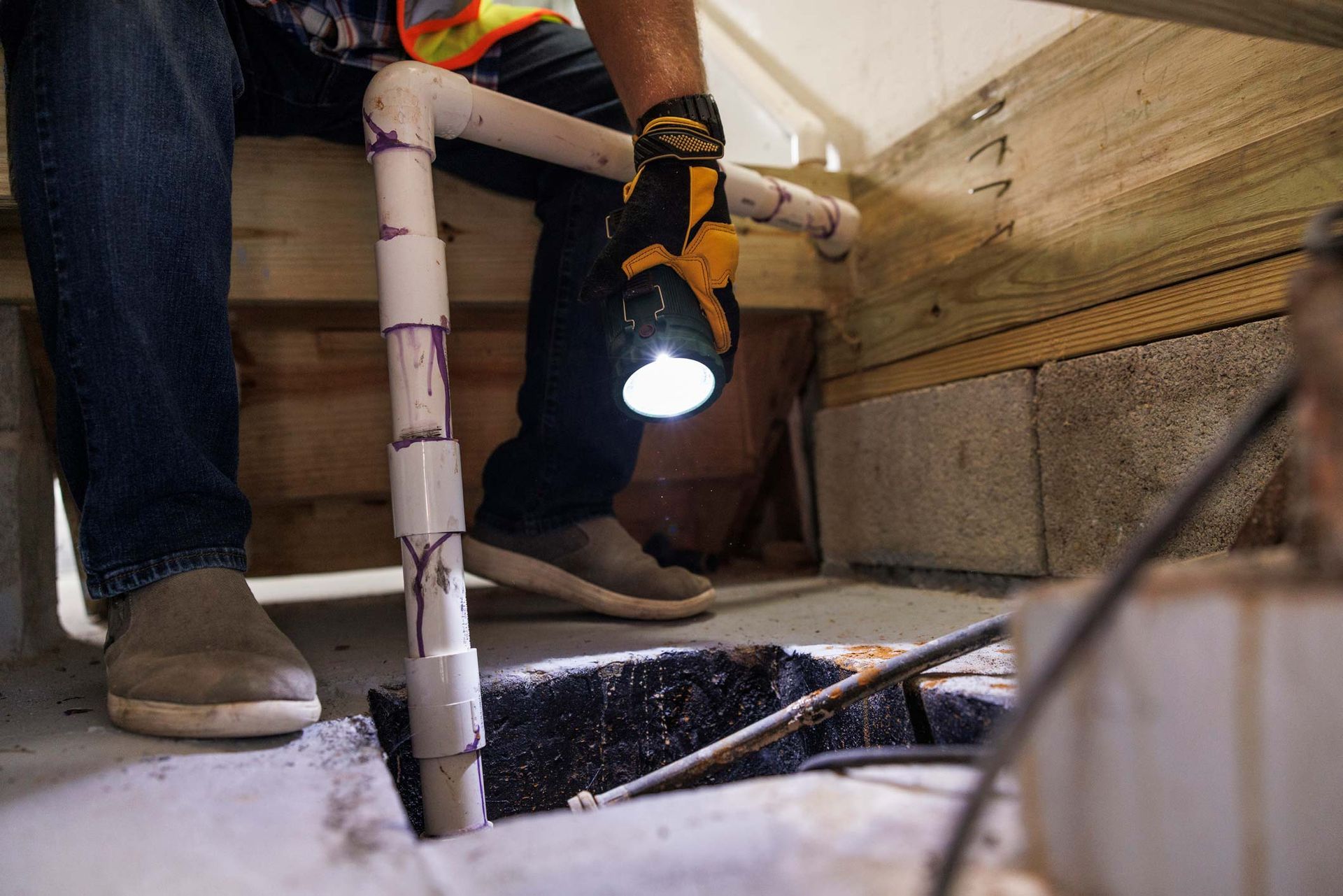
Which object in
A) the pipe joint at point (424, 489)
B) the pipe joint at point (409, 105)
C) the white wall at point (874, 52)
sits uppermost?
the white wall at point (874, 52)

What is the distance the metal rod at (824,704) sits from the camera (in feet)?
2.23

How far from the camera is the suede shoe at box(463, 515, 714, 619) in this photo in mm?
1183

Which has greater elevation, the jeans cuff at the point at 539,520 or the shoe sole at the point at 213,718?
the jeans cuff at the point at 539,520

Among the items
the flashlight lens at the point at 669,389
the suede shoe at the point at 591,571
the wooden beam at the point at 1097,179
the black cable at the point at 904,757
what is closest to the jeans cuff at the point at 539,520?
the suede shoe at the point at 591,571

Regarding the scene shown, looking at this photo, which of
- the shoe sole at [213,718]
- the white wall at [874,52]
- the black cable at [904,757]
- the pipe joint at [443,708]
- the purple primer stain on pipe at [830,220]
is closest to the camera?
the black cable at [904,757]

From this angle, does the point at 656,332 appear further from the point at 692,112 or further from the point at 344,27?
the point at 344,27

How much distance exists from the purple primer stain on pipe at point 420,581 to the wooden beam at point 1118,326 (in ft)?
2.76

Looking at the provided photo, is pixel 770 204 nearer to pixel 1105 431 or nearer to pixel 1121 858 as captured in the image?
pixel 1105 431

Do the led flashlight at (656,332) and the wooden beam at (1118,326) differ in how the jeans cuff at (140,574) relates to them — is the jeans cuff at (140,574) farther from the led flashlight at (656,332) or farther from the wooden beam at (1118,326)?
the wooden beam at (1118,326)

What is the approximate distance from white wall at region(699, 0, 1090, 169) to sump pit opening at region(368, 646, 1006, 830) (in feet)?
3.14

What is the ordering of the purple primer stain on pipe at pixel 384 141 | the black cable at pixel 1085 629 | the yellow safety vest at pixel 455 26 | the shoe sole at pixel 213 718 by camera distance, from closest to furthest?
the black cable at pixel 1085 629
the shoe sole at pixel 213 718
the purple primer stain on pipe at pixel 384 141
the yellow safety vest at pixel 455 26

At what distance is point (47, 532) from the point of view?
4.05 ft

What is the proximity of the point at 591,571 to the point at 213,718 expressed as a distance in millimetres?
635

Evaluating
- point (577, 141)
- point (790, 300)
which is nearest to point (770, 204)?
point (790, 300)
